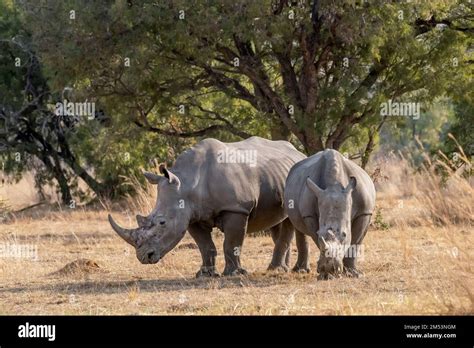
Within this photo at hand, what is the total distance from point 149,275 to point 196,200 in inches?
63.0

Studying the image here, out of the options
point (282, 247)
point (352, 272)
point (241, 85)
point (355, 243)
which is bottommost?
point (352, 272)

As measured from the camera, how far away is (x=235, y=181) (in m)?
14.0

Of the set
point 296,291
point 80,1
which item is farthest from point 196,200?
point 80,1

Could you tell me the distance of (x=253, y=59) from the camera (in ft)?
70.4

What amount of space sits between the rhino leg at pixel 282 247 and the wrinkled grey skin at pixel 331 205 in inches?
48.4

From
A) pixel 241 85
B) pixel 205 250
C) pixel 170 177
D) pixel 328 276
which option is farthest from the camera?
pixel 241 85

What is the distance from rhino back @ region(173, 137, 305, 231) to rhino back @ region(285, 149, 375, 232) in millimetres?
617

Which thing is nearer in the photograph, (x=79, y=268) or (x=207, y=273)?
(x=207, y=273)

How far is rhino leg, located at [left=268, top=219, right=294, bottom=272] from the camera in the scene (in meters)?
14.8

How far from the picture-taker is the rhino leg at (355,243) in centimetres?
1322

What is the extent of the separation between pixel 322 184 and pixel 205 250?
6.66 ft

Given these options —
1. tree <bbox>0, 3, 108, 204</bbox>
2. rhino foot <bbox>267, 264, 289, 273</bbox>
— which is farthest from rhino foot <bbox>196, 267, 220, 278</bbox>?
tree <bbox>0, 3, 108, 204</bbox>

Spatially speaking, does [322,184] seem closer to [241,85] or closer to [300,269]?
[300,269]

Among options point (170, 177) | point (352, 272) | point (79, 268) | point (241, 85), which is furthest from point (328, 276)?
point (241, 85)
